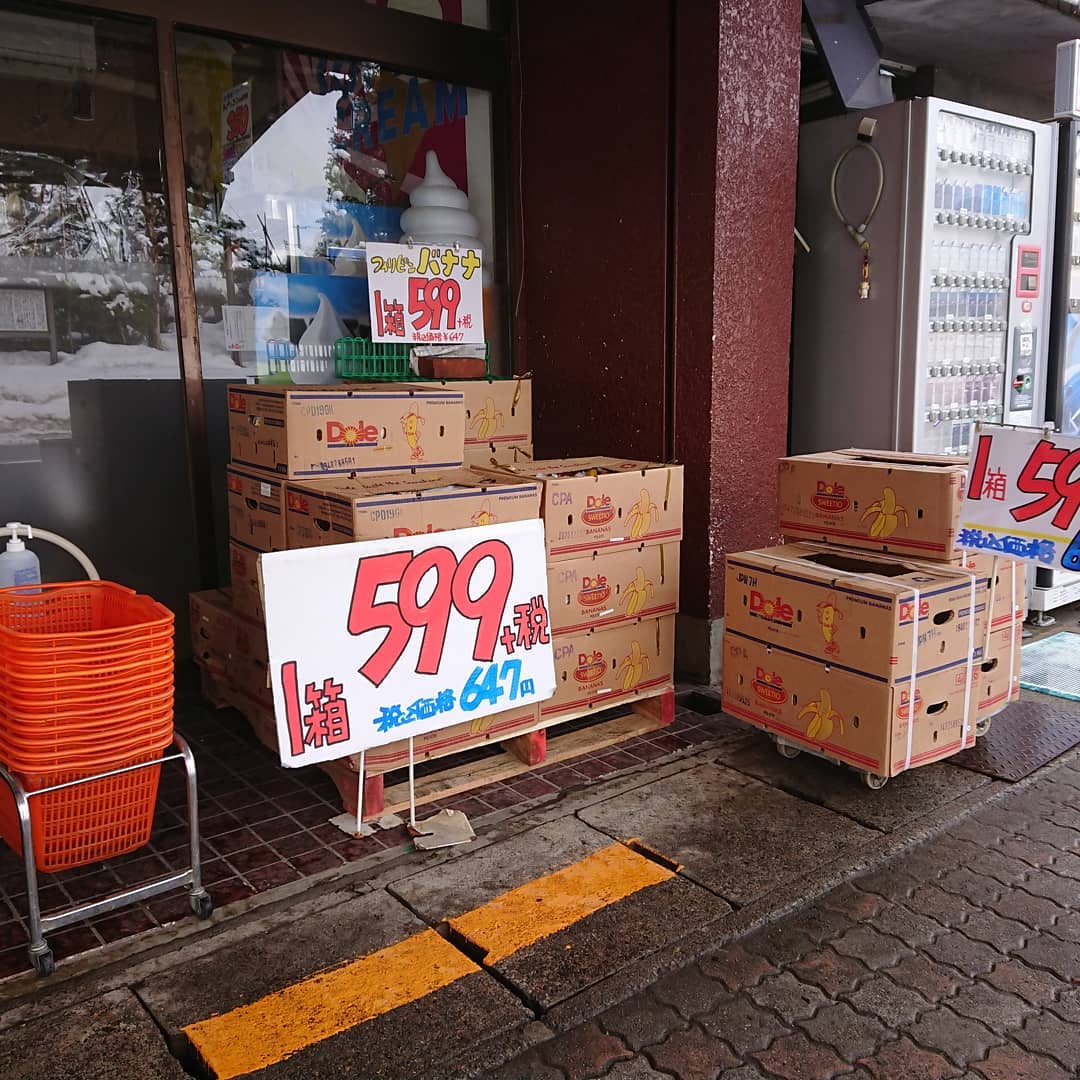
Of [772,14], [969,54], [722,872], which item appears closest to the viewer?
[722,872]

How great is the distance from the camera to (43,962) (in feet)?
9.71

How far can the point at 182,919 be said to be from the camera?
10.8 feet

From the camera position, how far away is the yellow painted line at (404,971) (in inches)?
106

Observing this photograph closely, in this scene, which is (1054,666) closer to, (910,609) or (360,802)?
(910,609)

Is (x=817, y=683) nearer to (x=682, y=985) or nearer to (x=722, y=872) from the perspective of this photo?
(x=722, y=872)

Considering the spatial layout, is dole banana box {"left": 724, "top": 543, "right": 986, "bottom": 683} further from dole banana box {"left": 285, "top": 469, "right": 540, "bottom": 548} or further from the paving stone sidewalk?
dole banana box {"left": 285, "top": 469, "right": 540, "bottom": 548}

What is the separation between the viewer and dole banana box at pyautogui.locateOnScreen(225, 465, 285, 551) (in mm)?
4484

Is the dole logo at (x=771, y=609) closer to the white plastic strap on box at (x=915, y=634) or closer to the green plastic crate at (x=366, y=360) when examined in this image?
the white plastic strap on box at (x=915, y=634)

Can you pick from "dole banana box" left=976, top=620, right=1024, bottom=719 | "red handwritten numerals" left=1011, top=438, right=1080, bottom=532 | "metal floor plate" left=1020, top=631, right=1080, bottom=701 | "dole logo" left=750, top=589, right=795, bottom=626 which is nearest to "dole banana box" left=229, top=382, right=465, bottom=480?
"dole logo" left=750, top=589, right=795, bottom=626

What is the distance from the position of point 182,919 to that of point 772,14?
5.37 metres

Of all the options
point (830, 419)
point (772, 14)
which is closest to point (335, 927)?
point (830, 419)

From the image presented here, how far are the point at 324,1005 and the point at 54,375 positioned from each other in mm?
3740

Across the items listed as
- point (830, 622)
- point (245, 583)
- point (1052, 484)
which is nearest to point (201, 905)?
point (245, 583)

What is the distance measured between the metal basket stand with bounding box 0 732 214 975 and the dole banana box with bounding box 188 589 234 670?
1544 mm
